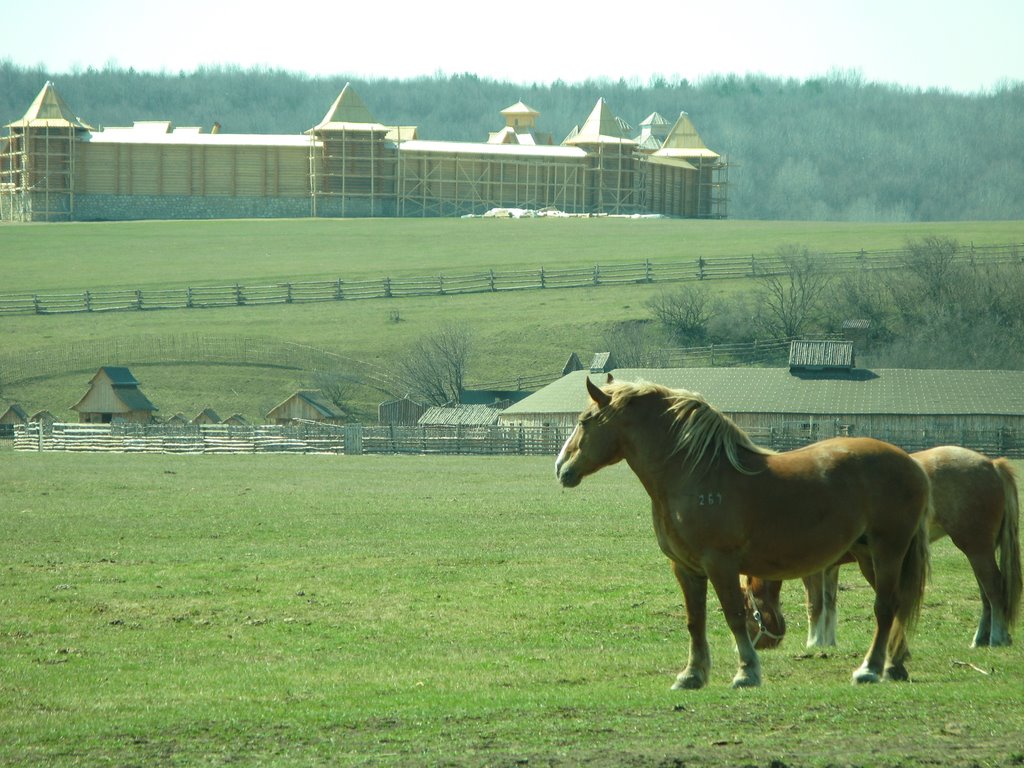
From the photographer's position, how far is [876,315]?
80.1 m

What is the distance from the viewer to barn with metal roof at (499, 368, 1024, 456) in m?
49.6

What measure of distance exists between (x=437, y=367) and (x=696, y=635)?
61.3 meters

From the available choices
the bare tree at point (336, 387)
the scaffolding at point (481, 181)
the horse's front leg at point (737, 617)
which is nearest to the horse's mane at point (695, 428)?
the horse's front leg at point (737, 617)

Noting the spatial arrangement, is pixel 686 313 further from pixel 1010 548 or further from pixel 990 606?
pixel 990 606

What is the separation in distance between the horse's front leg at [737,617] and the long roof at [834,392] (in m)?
42.0

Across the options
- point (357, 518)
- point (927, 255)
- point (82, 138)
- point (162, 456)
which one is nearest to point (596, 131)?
point (82, 138)

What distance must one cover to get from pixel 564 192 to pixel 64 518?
115m

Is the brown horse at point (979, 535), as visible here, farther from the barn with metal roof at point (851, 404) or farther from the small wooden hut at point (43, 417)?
the small wooden hut at point (43, 417)

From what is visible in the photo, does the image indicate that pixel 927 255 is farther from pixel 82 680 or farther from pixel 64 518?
pixel 82 680

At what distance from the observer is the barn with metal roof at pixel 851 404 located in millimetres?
49594

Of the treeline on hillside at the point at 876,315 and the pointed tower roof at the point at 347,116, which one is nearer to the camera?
the treeline on hillside at the point at 876,315

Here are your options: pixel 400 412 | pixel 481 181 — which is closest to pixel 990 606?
pixel 400 412

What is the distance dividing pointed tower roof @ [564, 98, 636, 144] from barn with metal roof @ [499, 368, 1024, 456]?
8134 centimetres

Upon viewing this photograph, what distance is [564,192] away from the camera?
135m
